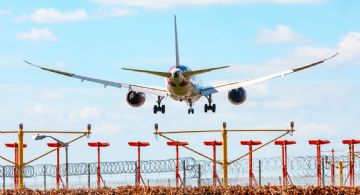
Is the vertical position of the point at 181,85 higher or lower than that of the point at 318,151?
higher

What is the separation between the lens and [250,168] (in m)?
71.4

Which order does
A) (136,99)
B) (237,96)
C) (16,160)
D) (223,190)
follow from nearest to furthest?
(223,190)
(16,160)
(237,96)
(136,99)

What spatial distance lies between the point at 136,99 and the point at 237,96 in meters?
9.74

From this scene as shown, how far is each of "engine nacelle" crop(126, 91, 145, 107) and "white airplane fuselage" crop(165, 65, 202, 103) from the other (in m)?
5.59

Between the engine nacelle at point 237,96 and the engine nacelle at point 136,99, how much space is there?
334 inches

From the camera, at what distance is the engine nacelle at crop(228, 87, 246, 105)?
106688mm

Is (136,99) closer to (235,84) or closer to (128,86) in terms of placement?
(128,86)

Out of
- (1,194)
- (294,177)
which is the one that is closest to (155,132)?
(294,177)

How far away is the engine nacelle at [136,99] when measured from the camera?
355 feet

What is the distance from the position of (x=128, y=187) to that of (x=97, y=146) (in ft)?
83.0

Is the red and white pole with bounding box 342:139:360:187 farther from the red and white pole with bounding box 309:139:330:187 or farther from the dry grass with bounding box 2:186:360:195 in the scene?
the dry grass with bounding box 2:186:360:195

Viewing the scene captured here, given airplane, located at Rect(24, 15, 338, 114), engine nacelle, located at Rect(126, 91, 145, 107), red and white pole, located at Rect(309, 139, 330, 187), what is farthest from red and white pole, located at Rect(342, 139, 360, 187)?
engine nacelle, located at Rect(126, 91, 145, 107)

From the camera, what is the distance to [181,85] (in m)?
98.2

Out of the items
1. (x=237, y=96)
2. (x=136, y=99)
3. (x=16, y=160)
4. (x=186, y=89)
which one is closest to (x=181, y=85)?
(x=186, y=89)
